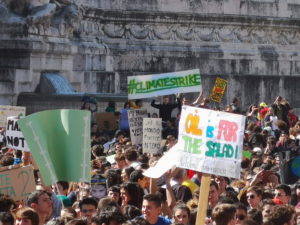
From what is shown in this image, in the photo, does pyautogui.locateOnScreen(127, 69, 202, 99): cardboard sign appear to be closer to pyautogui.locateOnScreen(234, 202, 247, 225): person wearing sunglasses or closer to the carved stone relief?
the carved stone relief

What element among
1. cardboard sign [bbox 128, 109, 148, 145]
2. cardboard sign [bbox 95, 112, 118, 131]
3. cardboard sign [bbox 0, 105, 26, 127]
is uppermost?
cardboard sign [bbox 0, 105, 26, 127]

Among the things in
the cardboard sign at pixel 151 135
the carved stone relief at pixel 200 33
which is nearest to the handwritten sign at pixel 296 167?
→ the cardboard sign at pixel 151 135

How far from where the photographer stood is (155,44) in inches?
1307

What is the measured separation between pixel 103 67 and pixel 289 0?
28.1ft

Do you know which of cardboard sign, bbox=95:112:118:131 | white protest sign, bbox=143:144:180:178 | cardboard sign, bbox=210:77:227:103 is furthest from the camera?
cardboard sign, bbox=210:77:227:103

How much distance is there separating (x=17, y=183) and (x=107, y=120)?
1141 cm

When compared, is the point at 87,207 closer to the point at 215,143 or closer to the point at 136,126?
the point at 215,143

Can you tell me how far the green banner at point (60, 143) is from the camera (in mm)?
12016

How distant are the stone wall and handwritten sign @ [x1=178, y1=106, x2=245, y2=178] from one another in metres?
15.7

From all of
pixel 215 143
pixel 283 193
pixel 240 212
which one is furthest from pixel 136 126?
pixel 215 143

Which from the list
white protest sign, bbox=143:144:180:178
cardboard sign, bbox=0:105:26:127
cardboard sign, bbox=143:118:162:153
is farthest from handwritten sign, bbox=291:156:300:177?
cardboard sign, bbox=0:105:26:127

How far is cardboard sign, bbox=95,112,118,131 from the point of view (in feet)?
78.9

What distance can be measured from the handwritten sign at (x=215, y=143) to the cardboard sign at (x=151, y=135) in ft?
22.9

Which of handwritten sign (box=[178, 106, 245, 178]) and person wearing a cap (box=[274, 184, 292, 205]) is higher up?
handwritten sign (box=[178, 106, 245, 178])
